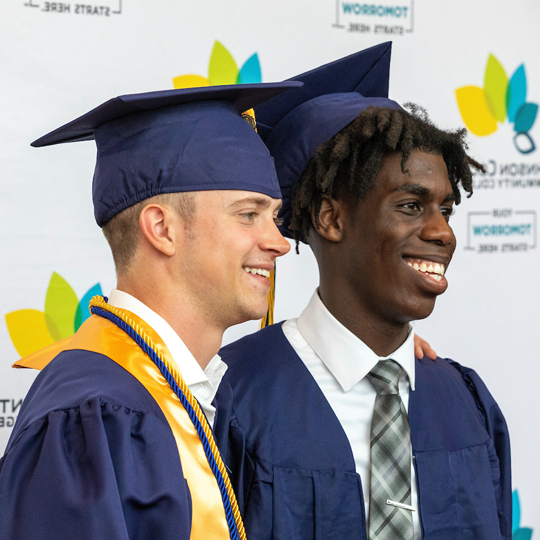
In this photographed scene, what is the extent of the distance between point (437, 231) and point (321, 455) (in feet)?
1.46

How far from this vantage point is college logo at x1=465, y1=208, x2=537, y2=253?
2359mm

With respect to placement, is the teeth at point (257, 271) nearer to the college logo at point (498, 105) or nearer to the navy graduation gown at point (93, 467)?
the navy graduation gown at point (93, 467)

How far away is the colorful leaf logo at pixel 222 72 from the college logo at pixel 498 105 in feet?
2.40

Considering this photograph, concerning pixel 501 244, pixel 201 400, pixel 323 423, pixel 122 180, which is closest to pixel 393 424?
pixel 323 423

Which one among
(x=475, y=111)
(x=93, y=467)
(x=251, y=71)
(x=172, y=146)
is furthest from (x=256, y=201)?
(x=475, y=111)

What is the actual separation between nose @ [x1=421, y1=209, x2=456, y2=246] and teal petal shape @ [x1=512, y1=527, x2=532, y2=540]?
4.95 ft

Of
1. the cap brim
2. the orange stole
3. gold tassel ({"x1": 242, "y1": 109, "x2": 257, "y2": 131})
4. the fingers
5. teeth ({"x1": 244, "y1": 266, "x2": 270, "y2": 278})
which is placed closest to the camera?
A: the orange stole

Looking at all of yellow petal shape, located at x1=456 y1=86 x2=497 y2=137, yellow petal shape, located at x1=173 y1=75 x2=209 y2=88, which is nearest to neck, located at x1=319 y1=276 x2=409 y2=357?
yellow petal shape, located at x1=173 y1=75 x2=209 y2=88

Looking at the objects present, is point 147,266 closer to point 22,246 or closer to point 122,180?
point 122,180

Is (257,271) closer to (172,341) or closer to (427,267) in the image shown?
(172,341)

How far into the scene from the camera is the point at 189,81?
6.48 feet

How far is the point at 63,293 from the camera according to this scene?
73.6 inches

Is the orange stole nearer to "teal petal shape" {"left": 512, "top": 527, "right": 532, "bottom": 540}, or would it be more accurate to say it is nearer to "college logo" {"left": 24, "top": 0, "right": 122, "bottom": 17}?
"college logo" {"left": 24, "top": 0, "right": 122, "bottom": 17}

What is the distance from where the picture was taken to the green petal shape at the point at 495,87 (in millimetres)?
2371
